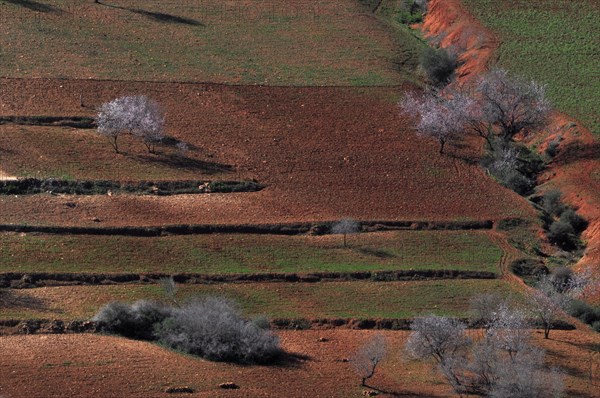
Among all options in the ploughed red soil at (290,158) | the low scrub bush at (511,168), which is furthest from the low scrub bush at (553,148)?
the ploughed red soil at (290,158)

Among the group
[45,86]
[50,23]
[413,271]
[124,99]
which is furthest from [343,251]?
[50,23]

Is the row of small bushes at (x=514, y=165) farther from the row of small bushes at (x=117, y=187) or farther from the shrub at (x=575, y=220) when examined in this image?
the row of small bushes at (x=117, y=187)

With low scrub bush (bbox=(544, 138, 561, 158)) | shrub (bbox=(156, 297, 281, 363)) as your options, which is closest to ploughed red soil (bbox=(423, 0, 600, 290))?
low scrub bush (bbox=(544, 138, 561, 158))

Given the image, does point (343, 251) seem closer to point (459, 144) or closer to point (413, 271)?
point (413, 271)

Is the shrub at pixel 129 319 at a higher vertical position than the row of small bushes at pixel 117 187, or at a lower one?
lower

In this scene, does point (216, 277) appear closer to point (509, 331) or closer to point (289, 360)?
point (289, 360)

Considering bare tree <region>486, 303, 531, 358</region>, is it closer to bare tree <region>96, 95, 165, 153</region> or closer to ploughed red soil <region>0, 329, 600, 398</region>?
ploughed red soil <region>0, 329, 600, 398</region>
